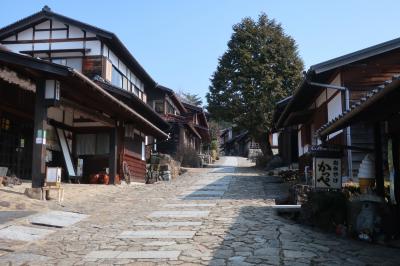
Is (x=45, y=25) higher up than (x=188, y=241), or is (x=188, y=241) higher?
(x=45, y=25)

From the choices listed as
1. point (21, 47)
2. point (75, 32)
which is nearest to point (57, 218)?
point (75, 32)

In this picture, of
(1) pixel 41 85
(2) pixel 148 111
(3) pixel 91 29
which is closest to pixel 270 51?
(2) pixel 148 111

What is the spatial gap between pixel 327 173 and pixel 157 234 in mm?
4392

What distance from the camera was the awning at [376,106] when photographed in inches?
253

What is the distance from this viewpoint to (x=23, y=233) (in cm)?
885

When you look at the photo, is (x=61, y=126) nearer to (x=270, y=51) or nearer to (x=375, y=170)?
(x=375, y=170)

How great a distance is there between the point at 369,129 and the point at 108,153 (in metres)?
11.9

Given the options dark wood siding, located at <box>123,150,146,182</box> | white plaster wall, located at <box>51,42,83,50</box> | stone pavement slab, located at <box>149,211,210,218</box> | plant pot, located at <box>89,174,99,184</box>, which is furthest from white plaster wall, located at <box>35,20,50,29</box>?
stone pavement slab, located at <box>149,211,210,218</box>

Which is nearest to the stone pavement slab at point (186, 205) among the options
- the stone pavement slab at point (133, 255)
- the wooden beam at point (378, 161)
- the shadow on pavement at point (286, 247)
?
the shadow on pavement at point (286, 247)

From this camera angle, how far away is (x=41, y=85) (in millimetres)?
12984

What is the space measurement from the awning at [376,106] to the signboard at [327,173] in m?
0.95

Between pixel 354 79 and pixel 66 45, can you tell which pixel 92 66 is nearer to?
pixel 66 45

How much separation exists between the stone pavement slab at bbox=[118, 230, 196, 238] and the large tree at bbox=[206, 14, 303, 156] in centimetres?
2800

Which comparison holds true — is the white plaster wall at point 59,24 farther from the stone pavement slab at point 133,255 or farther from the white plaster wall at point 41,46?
the stone pavement slab at point 133,255
